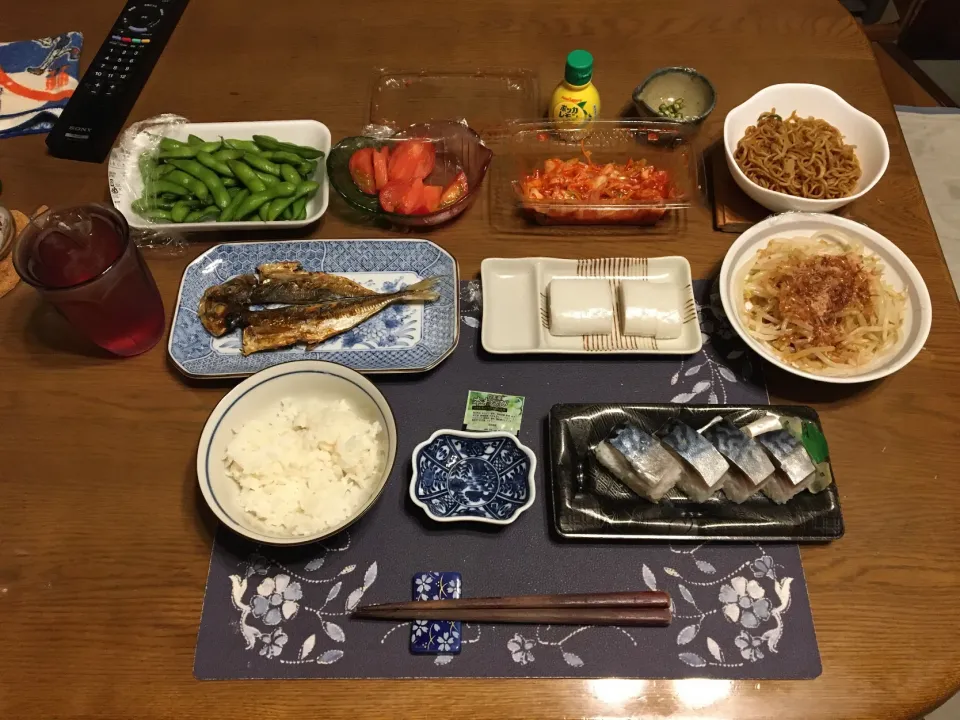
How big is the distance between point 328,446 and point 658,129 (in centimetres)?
149

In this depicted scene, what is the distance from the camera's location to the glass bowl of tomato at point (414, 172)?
194 centimetres

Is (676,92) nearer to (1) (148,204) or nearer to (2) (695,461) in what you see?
(2) (695,461)

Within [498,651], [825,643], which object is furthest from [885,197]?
[498,651]

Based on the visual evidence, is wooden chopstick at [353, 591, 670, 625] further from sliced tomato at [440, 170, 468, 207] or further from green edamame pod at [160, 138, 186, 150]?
green edamame pod at [160, 138, 186, 150]

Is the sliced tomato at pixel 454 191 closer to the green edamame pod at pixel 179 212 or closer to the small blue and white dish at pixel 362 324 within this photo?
the small blue and white dish at pixel 362 324

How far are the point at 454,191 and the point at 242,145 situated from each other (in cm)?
75

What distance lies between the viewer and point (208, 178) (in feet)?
6.50

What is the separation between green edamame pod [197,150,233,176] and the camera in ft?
6.59

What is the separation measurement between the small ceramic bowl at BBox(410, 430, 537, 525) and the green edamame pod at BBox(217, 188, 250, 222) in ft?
3.31

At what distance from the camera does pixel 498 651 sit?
137 cm

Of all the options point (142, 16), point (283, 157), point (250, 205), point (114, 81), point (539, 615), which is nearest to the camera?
point (539, 615)

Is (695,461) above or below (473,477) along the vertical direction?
above

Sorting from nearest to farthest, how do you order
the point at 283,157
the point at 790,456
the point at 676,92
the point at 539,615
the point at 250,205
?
the point at 539,615, the point at 790,456, the point at 250,205, the point at 283,157, the point at 676,92

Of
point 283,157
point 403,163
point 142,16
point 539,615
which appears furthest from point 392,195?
point 142,16
